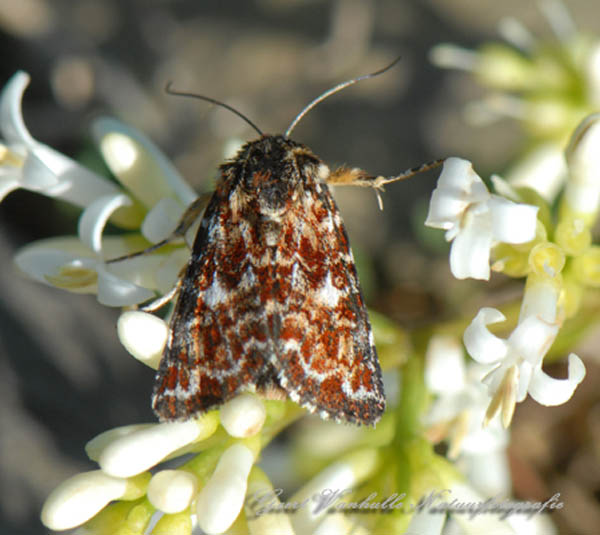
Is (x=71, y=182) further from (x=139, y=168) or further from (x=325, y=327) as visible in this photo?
(x=325, y=327)

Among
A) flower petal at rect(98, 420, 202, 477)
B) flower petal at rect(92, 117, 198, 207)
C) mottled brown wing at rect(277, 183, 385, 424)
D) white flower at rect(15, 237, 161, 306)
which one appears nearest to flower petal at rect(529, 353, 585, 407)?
mottled brown wing at rect(277, 183, 385, 424)

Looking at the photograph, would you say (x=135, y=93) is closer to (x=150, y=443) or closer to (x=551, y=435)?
(x=150, y=443)

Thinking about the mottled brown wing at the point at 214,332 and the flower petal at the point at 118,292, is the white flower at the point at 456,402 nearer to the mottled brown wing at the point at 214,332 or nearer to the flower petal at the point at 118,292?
the mottled brown wing at the point at 214,332

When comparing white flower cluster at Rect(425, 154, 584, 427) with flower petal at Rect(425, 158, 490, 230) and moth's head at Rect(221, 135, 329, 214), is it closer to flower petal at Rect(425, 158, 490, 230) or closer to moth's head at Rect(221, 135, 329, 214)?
flower petal at Rect(425, 158, 490, 230)

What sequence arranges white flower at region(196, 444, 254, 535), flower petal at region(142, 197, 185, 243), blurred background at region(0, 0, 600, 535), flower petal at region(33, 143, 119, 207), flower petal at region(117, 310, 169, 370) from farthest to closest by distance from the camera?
blurred background at region(0, 0, 600, 535) → flower petal at region(33, 143, 119, 207) → flower petal at region(142, 197, 185, 243) → flower petal at region(117, 310, 169, 370) → white flower at region(196, 444, 254, 535)

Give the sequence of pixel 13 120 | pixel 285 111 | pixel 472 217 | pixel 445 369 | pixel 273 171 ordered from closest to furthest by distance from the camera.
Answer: pixel 472 217
pixel 273 171
pixel 13 120
pixel 445 369
pixel 285 111

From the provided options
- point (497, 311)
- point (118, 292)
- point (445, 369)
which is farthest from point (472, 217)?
point (118, 292)
